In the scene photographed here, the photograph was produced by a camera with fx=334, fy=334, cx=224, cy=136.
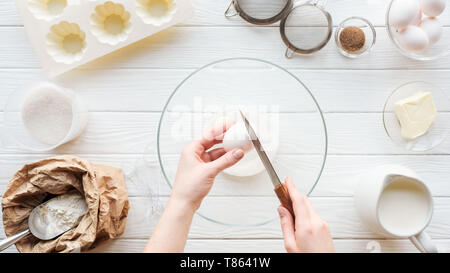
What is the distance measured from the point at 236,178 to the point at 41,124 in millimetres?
597

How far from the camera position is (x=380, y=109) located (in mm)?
997

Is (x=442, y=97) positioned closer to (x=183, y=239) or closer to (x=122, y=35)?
(x=183, y=239)

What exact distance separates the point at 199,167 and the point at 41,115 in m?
0.53

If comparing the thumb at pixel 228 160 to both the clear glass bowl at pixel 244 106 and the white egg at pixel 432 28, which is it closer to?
the clear glass bowl at pixel 244 106

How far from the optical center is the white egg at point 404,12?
3.00 feet

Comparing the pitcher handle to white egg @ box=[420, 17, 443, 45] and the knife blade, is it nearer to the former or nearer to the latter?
the knife blade

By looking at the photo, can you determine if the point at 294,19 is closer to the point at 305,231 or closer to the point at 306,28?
the point at 306,28

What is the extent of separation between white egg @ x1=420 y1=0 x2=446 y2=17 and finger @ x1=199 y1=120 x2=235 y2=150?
629 mm

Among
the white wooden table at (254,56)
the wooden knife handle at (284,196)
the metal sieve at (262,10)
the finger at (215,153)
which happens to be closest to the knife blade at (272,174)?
the wooden knife handle at (284,196)

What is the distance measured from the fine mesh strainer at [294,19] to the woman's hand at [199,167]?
333 millimetres

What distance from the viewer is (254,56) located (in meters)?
1.00

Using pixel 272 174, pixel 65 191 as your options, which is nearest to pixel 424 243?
pixel 272 174

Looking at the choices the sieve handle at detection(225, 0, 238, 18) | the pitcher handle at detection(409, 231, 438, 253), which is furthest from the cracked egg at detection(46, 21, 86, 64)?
the pitcher handle at detection(409, 231, 438, 253)

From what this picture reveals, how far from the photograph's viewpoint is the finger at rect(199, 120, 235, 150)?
87 cm
